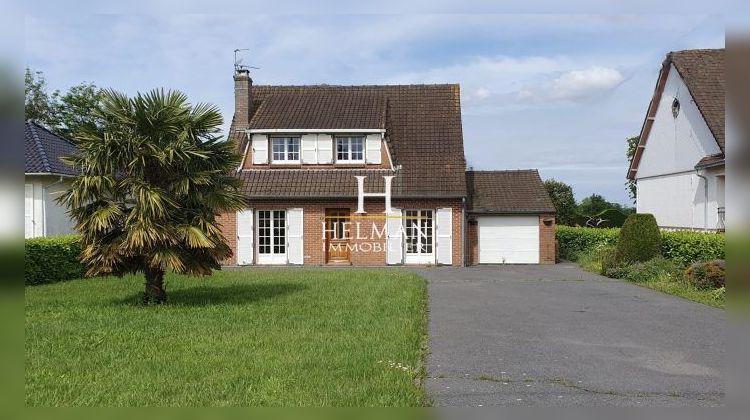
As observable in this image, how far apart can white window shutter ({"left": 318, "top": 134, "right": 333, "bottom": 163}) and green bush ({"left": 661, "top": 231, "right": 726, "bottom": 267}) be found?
505 inches

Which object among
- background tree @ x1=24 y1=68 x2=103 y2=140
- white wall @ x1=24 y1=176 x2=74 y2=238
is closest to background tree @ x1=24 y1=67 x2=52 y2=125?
background tree @ x1=24 y1=68 x2=103 y2=140

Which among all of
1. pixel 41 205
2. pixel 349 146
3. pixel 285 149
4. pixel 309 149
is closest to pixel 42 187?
pixel 41 205

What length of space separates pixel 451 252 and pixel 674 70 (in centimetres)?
1055

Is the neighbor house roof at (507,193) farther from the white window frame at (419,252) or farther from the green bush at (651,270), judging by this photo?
the green bush at (651,270)

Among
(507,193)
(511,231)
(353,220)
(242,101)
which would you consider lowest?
(511,231)

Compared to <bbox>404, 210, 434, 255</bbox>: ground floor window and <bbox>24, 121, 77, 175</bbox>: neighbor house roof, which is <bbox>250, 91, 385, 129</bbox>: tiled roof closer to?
<bbox>404, 210, 434, 255</bbox>: ground floor window

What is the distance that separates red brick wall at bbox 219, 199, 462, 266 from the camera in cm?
2578

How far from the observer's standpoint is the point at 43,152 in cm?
2356

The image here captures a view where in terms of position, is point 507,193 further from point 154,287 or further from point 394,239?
point 154,287

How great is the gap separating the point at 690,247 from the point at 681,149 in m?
6.89

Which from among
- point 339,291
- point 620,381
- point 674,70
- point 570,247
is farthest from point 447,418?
point 570,247

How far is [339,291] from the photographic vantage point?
15531 mm

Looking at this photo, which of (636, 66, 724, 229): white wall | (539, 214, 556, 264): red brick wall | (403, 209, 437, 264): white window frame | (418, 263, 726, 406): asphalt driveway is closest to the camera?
(418, 263, 726, 406): asphalt driveway

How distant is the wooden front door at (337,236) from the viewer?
26031 millimetres
